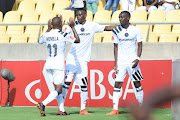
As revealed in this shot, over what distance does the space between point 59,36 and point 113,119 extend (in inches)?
71.6

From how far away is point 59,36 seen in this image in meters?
8.02

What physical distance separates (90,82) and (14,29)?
457 centimetres

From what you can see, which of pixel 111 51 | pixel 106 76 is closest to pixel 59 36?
pixel 106 76

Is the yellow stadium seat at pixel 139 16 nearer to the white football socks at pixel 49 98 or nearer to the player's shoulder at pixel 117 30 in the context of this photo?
the player's shoulder at pixel 117 30

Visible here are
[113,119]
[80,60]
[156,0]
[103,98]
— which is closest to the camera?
[113,119]

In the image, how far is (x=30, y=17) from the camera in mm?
14773

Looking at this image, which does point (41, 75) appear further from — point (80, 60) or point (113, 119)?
point (113, 119)

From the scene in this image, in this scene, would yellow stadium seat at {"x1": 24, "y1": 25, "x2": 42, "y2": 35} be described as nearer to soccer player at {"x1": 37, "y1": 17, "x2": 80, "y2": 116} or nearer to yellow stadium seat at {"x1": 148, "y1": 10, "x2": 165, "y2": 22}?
yellow stadium seat at {"x1": 148, "y1": 10, "x2": 165, "y2": 22}

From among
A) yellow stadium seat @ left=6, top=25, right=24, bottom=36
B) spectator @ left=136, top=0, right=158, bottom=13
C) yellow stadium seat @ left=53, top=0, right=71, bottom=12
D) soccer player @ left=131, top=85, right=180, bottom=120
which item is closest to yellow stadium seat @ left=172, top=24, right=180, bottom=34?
spectator @ left=136, top=0, right=158, bottom=13

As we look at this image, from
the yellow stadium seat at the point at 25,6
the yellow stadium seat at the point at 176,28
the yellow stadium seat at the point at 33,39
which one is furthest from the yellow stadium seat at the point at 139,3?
the yellow stadium seat at the point at 33,39

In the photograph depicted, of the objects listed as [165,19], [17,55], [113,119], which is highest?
[165,19]

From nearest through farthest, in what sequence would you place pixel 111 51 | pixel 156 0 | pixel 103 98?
1. pixel 103 98
2. pixel 111 51
3. pixel 156 0

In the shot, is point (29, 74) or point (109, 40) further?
point (109, 40)

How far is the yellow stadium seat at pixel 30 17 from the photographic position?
14680 mm
